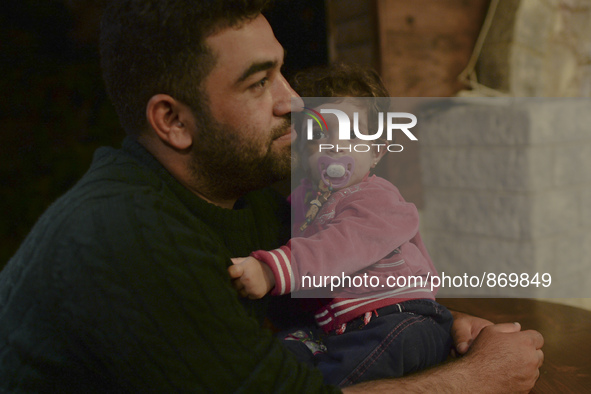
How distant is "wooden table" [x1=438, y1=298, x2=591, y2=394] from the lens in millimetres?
1142

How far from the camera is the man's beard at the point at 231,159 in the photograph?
44.4 inches

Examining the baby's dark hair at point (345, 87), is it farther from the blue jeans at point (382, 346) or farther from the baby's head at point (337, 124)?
the blue jeans at point (382, 346)

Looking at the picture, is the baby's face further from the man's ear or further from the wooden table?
the wooden table

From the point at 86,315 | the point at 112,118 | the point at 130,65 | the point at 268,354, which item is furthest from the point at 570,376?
the point at 112,118

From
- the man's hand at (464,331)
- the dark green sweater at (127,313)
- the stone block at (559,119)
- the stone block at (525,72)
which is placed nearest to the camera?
the dark green sweater at (127,313)

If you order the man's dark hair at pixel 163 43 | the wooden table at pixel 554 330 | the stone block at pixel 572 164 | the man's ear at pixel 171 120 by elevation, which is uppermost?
the man's dark hair at pixel 163 43

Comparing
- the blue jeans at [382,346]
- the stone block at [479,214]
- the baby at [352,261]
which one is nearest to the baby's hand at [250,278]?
the baby at [352,261]

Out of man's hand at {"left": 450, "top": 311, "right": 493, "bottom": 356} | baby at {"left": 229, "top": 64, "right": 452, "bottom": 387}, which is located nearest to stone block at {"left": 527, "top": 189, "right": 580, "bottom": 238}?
man's hand at {"left": 450, "top": 311, "right": 493, "bottom": 356}

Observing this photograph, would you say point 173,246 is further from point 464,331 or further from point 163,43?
point 464,331

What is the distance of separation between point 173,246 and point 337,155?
1.59 feet

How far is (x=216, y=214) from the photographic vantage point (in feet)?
3.71

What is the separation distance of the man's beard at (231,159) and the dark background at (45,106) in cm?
134

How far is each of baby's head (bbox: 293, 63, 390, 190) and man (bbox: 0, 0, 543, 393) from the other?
75mm

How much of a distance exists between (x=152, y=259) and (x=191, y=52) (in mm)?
488
